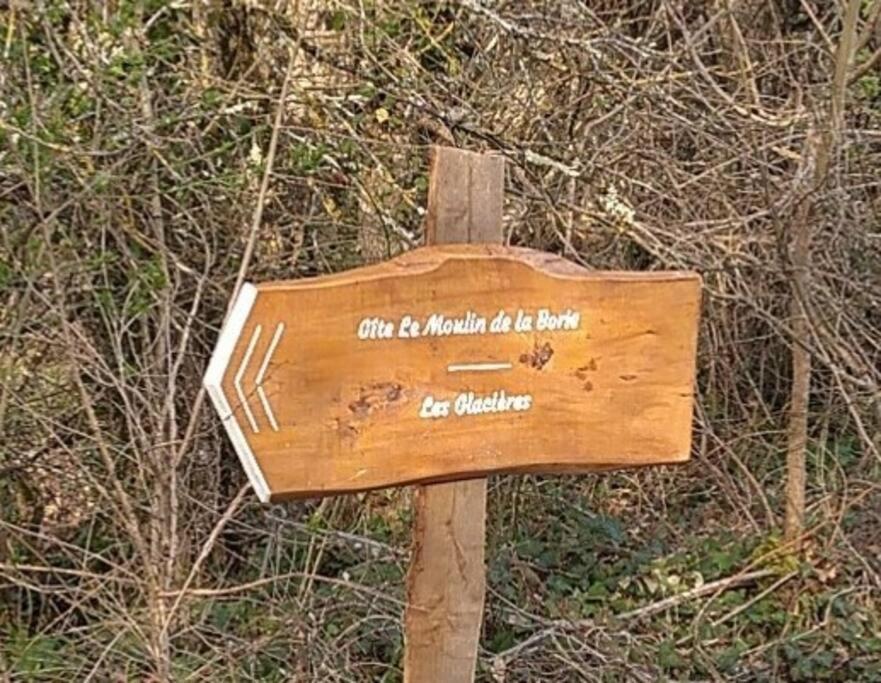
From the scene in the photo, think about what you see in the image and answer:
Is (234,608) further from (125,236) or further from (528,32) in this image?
(528,32)

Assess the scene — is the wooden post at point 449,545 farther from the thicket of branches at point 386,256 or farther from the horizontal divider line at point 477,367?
the thicket of branches at point 386,256

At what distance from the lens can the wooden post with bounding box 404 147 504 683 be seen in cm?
230

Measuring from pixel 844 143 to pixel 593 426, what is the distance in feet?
8.60

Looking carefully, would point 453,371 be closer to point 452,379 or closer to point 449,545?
point 452,379

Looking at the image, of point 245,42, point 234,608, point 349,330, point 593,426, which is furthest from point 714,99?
point 349,330

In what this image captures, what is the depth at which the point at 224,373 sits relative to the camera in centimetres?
192

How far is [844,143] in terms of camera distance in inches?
178

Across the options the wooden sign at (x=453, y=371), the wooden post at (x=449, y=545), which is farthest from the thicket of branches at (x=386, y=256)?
the wooden sign at (x=453, y=371)

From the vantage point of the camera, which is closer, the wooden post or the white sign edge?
the white sign edge

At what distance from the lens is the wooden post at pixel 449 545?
2297 millimetres

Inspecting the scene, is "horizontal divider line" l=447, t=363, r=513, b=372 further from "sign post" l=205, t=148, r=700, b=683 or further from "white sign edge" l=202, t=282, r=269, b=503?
"white sign edge" l=202, t=282, r=269, b=503

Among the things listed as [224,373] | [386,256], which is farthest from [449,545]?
[386,256]

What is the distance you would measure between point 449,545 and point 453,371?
Result: 35 cm

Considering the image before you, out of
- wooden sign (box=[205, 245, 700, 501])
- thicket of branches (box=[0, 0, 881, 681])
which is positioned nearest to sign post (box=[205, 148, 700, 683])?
wooden sign (box=[205, 245, 700, 501])
